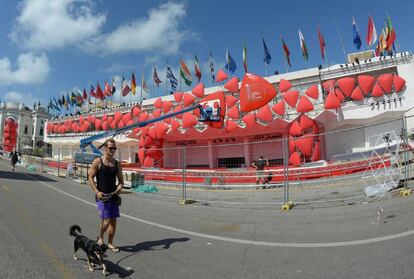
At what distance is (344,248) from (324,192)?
18.4 ft

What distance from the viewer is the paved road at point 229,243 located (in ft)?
12.6

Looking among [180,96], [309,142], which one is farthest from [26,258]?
[180,96]

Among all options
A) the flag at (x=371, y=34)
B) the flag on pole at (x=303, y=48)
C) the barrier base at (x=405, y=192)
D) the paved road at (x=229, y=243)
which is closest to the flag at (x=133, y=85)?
the flag on pole at (x=303, y=48)

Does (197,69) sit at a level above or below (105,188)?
above

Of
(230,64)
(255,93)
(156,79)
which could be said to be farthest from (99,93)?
(255,93)

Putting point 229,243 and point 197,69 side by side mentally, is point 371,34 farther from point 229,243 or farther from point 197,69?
point 229,243

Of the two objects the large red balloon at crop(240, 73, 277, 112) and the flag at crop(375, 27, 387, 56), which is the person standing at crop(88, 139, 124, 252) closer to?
Answer: the large red balloon at crop(240, 73, 277, 112)

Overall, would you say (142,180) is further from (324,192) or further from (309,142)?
(309,142)

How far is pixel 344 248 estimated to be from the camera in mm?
4539

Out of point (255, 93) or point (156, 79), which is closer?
point (255, 93)

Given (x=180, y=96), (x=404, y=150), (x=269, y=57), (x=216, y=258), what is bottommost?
(x=216, y=258)

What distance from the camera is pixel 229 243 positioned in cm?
524

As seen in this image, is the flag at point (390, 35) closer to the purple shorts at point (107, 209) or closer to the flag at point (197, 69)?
the flag at point (197, 69)

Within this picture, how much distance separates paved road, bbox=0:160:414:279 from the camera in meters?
3.84
